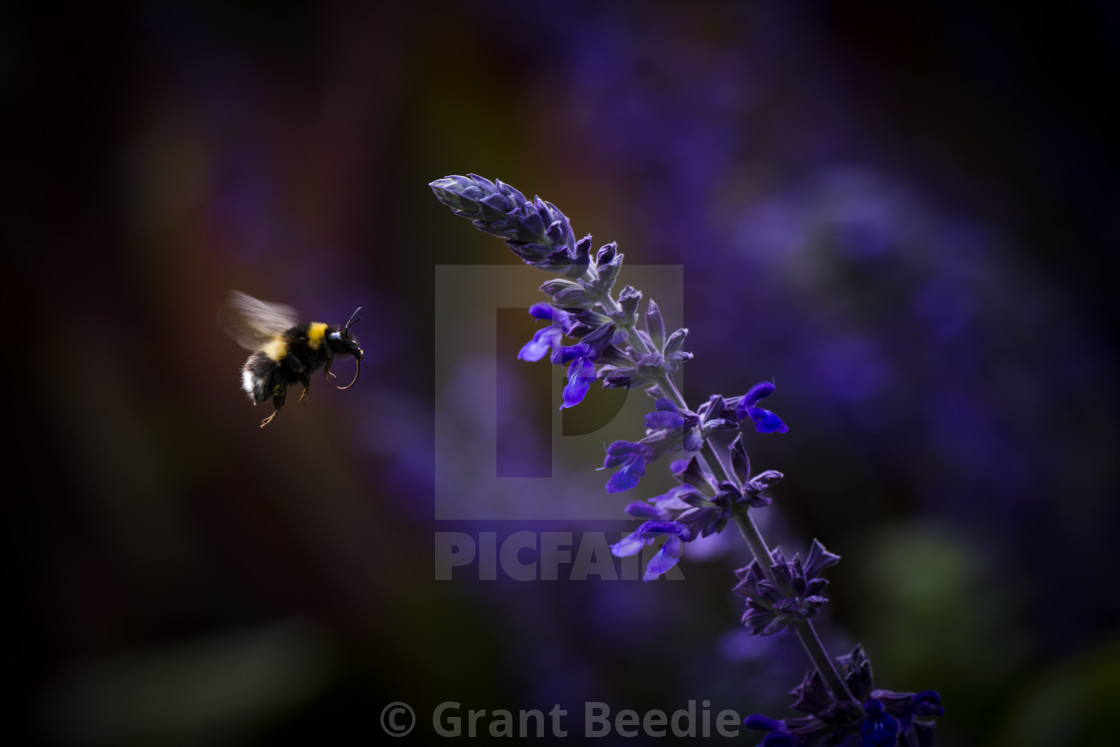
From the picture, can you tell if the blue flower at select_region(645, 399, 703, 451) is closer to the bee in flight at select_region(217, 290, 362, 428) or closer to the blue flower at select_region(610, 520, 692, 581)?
the blue flower at select_region(610, 520, 692, 581)

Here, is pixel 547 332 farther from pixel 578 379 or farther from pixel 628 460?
pixel 628 460

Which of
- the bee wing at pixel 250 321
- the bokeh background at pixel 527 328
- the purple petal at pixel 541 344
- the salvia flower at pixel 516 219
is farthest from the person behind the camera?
the bokeh background at pixel 527 328

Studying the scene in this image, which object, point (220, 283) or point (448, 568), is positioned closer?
point (448, 568)

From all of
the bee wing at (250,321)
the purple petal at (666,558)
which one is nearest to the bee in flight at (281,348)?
the bee wing at (250,321)

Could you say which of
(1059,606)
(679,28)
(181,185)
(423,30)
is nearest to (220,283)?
(181,185)

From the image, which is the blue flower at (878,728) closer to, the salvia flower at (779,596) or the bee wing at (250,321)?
the salvia flower at (779,596)

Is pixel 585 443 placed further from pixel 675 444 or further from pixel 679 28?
pixel 679 28

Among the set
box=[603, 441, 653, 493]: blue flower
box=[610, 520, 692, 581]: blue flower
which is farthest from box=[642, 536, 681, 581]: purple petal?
box=[603, 441, 653, 493]: blue flower
